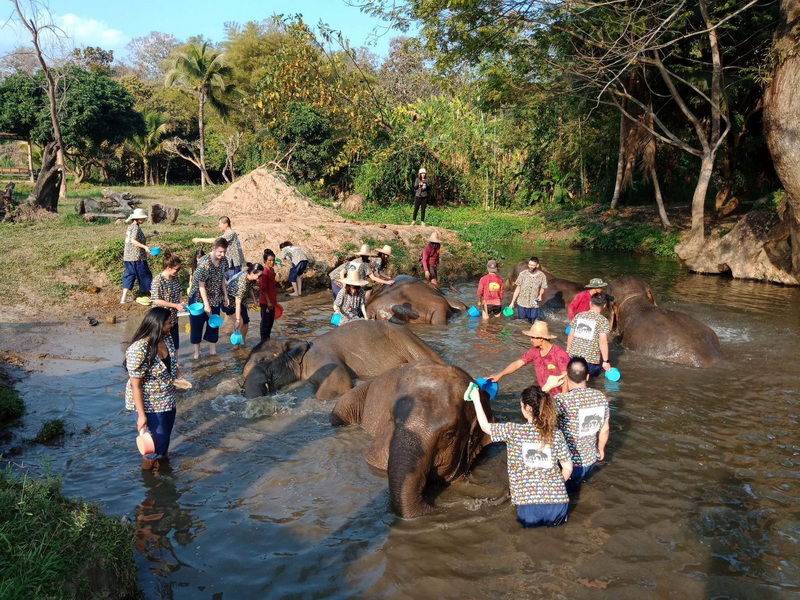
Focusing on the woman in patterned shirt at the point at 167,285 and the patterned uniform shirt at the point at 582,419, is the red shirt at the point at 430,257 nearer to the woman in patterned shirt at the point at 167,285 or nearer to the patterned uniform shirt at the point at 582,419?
the woman in patterned shirt at the point at 167,285

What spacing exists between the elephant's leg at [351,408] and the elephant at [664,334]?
5.12 metres

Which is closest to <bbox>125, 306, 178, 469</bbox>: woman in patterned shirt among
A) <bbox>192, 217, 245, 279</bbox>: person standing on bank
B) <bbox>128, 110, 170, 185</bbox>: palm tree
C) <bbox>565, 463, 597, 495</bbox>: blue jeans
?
<bbox>565, 463, 597, 495</bbox>: blue jeans

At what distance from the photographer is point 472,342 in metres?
11.2

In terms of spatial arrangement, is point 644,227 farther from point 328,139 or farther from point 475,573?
point 475,573

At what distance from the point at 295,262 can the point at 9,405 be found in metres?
7.77

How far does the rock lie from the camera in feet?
58.0

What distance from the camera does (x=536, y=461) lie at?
16.7ft

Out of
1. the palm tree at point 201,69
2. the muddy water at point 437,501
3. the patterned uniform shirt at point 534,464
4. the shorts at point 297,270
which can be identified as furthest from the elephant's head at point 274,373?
the palm tree at point 201,69

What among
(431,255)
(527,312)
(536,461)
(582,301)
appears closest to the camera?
(536,461)

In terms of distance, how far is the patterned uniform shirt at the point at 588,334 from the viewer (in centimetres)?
782

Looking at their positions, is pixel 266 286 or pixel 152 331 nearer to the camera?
pixel 152 331

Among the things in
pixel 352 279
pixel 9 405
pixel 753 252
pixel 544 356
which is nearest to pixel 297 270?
pixel 352 279

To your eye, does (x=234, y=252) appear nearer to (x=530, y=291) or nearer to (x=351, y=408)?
(x=351, y=408)

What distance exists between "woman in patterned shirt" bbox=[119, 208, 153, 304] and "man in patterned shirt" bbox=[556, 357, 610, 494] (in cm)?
839
